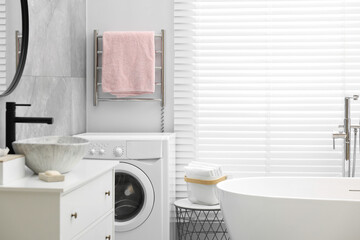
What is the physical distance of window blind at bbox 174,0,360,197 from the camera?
3.94m

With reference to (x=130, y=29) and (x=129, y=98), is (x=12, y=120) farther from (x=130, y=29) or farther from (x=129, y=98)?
(x=130, y=29)

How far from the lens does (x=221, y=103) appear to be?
402 cm

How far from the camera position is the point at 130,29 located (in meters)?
4.02

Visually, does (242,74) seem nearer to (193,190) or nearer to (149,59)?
(149,59)

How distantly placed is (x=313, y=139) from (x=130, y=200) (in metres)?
1.51

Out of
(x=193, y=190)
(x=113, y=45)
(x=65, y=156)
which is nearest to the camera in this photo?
(x=65, y=156)

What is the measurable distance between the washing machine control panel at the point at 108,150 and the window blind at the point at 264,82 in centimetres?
72

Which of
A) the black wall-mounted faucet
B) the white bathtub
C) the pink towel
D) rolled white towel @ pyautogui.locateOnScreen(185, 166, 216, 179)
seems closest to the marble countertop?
the black wall-mounted faucet

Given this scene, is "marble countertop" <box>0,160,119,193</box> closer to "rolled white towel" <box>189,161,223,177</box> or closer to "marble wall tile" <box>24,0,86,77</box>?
"marble wall tile" <box>24,0,86,77</box>

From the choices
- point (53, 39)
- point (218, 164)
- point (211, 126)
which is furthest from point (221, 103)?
point (53, 39)

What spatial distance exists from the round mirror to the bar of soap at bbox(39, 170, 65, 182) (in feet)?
2.66

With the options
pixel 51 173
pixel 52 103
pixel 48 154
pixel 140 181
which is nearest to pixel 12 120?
pixel 48 154

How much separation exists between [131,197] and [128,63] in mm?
1038

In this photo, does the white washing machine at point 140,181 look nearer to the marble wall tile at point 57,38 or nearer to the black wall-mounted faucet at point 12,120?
the marble wall tile at point 57,38
